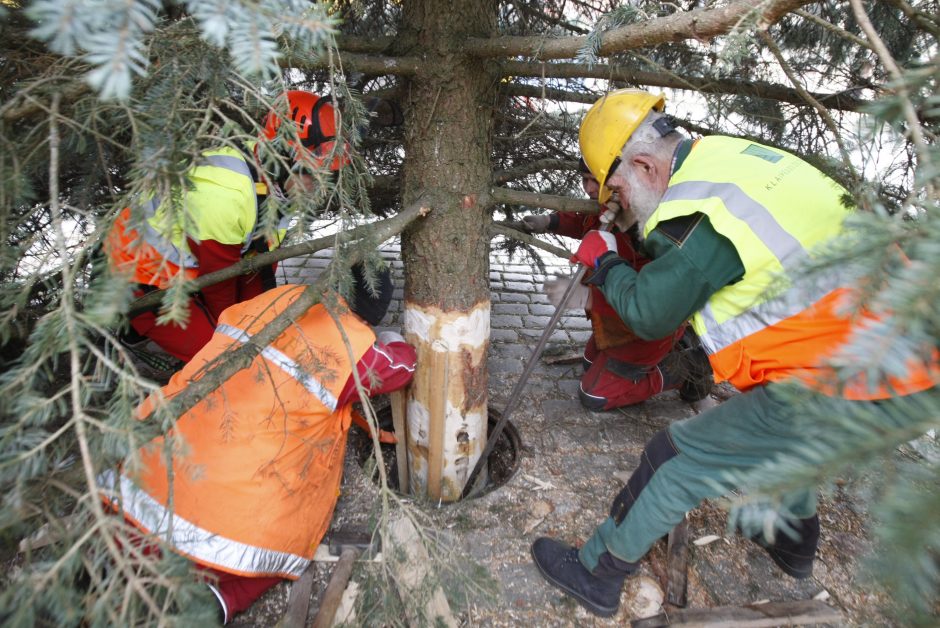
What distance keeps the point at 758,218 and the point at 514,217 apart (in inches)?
96.5

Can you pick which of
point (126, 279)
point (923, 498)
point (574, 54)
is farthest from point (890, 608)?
point (574, 54)

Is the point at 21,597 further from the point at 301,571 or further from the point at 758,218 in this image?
the point at 758,218

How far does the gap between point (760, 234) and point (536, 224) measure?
71.5 inches

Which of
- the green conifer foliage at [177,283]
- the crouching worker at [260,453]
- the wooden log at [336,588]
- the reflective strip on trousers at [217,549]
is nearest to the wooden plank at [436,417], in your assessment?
the crouching worker at [260,453]

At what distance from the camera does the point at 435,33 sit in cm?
201

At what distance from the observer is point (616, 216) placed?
2479mm

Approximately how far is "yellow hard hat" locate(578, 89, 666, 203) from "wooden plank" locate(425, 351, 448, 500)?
1075mm

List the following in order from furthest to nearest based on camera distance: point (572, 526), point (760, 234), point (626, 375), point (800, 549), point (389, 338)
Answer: point (626, 375) → point (389, 338) → point (572, 526) → point (800, 549) → point (760, 234)

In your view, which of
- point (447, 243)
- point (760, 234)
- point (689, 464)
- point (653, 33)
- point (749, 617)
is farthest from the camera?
point (447, 243)

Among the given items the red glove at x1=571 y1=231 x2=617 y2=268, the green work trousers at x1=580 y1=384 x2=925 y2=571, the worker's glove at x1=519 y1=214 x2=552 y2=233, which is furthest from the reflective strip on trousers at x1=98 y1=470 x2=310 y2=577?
the worker's glove at x1=519 y1=214 x2=552 y2=233

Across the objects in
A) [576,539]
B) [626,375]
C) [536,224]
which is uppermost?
[536,224]

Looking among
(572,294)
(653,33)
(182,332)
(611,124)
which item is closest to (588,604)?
(572,294)

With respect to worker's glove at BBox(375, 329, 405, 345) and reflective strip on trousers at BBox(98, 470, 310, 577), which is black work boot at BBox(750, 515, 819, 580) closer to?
worker's glove at BBox(375, 329, 405, 345)

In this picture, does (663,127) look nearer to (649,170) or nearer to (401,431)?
(649,170)
